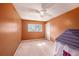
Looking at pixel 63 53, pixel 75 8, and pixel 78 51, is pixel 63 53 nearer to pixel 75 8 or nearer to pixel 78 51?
pixel 78 51

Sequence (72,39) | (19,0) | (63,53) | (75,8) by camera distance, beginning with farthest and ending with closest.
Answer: (75,8), (63,53), (72,39), (19,0)

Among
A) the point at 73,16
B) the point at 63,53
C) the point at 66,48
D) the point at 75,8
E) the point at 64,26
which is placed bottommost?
the point at 63,53

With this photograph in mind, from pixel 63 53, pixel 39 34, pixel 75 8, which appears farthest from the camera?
pixel 39 34

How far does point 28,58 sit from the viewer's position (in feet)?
2.46

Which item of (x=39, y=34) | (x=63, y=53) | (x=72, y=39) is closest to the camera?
(x=72, y=39)

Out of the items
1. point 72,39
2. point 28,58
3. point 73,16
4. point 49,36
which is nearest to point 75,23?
point 73,16

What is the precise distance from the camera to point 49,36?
3393 mm

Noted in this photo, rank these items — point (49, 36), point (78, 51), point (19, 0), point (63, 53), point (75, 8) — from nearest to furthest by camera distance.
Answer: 1. point (19, 0)
2. point (78, 51)
3. point (63, 53)
4. point (75, 8)
5. point (49, 36)

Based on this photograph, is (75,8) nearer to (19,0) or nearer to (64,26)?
(64,26)

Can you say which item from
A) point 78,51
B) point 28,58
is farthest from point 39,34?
point 28,58

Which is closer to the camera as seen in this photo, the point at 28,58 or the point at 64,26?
the point at 28,58

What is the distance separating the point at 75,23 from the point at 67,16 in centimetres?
34

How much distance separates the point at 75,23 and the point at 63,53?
0.93 metres

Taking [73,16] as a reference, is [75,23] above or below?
below
